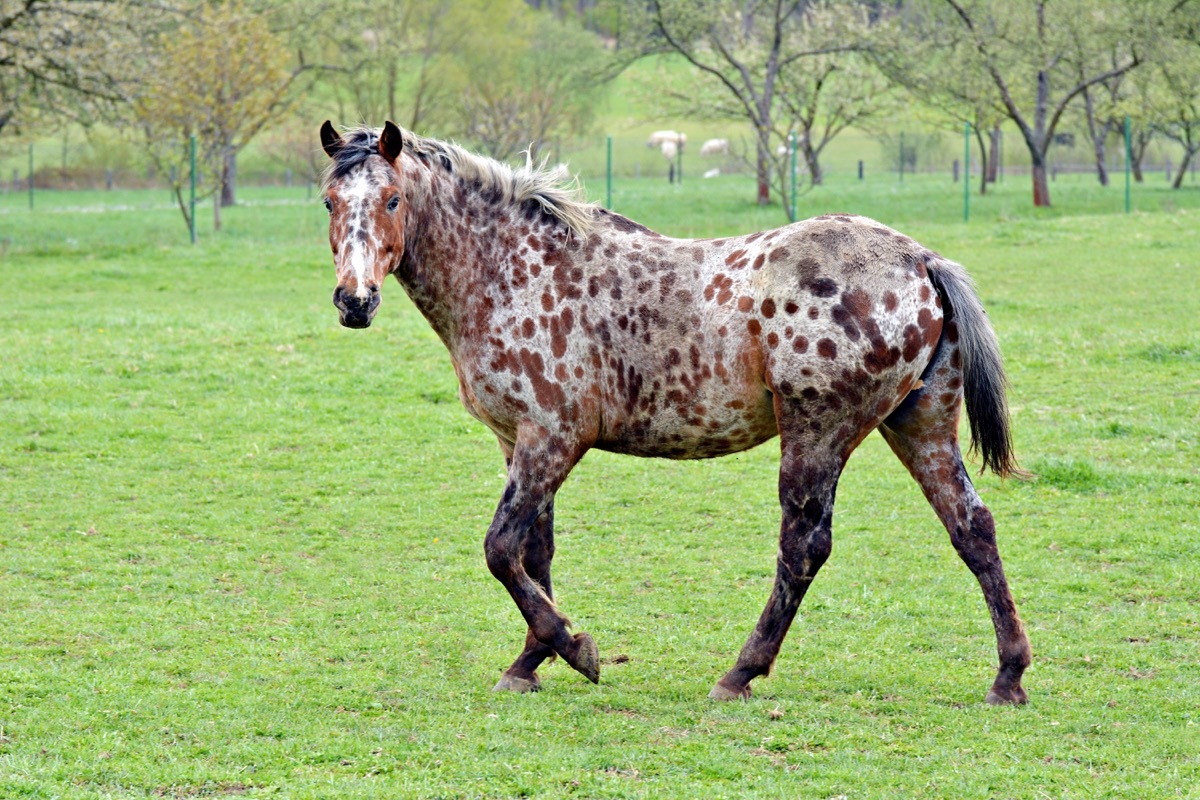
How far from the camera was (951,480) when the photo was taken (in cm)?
595

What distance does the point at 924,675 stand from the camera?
239 inches

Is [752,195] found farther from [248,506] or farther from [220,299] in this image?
[248,506]

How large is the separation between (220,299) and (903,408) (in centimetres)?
1488

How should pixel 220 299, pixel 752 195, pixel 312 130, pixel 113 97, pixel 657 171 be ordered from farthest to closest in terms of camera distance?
pixel 657 171 < pixel 312 130 < pixel 752 195 < pixel 113 97 < pixel 220 299

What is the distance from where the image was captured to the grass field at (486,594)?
16.5 ft

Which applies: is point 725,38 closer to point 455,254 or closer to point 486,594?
point 486,594

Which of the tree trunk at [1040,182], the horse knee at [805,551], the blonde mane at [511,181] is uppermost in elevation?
the tree trunk at [1040,182]

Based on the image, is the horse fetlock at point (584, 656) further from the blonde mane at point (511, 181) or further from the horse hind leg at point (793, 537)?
the blonde mane at point (511, 181)

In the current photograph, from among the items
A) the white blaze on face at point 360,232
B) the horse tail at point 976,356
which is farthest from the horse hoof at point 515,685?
the horse tail at point 976,356

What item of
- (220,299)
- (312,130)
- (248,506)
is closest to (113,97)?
(220,299)

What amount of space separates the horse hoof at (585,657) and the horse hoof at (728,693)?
0.55 meters

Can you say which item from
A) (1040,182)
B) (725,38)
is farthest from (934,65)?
(725,38)

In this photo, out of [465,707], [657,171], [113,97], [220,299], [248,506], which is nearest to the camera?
[465,707]

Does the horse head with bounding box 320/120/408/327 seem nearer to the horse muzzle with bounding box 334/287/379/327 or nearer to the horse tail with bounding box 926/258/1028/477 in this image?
the horse muzzle with bounding box 334/287/379/327
